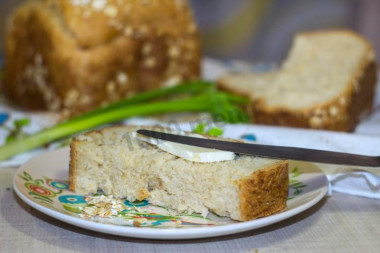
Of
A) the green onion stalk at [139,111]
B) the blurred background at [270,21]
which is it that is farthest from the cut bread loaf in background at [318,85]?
the blurred background at [270,21]

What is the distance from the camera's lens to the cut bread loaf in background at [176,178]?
150 cm

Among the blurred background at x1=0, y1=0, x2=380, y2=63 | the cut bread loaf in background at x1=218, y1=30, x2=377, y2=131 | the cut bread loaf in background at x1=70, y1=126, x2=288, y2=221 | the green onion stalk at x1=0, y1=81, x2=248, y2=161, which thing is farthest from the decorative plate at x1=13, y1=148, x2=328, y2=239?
the blurred background at x1=0, y1=0, x2=380, y2=63

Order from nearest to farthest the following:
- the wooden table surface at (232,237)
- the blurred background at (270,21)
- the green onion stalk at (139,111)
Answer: the wooden table surface at (232,237)
the green onion stalk at (139,111)
the blurred background at (270,21)

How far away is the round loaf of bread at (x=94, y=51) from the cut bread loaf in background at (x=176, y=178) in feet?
3.26

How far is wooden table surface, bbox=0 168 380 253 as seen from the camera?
149 centimetres

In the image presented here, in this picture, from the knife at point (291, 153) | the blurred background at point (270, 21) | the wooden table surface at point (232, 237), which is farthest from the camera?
the blurred background at point (270, 21)

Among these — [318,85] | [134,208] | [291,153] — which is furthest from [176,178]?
[318,85]

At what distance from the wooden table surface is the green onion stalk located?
65cm

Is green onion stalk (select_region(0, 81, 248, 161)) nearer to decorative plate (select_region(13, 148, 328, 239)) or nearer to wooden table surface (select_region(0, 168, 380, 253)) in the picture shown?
decorative plate (select_region(13, 148, 328, 239))

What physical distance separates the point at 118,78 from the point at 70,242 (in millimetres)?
1508

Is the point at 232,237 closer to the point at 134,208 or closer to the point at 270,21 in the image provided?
the point at 134,208

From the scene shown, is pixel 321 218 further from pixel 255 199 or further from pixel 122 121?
pixel 122 121

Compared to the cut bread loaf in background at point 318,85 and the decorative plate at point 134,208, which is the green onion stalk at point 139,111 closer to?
the cut bread loaf in background at point 318,85

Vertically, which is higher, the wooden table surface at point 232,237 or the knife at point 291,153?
the knife at point 291,153
